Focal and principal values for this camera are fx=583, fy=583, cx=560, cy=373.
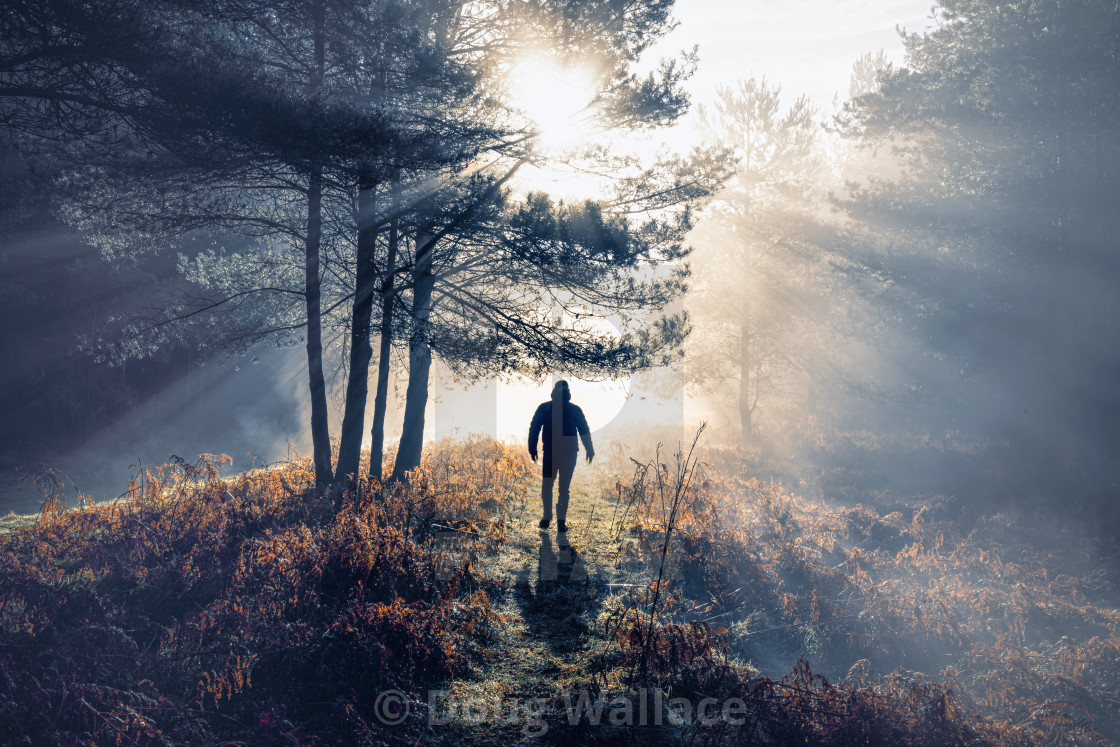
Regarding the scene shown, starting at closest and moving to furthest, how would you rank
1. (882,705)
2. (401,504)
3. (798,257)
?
(882,705), (401,504), (798,257)

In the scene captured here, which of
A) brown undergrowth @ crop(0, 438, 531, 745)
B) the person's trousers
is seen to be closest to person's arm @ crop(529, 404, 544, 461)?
the person's trousers

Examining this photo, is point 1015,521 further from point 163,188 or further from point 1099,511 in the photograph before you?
point 163,188

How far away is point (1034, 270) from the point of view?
14.0 m

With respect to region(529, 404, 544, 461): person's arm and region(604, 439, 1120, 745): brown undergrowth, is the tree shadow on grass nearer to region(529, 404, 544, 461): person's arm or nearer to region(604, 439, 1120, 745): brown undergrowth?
region(604, 439, 1120, 745): brown undergrowth

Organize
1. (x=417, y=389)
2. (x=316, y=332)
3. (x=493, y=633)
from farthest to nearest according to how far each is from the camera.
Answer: (x=417, y=389) → (x=316, y=332) → (x=493, y=633)

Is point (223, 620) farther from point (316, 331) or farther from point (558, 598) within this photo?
point (316, 331)

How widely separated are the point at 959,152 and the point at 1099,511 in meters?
8.84

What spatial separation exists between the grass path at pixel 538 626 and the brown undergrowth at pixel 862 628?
328 millimetres

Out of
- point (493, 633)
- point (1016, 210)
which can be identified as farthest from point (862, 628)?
point (1016, 210)

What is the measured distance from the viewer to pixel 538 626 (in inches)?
203

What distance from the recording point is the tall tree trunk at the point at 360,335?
28.6ft

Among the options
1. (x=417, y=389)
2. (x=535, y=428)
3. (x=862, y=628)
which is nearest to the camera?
(x=862, y=628)

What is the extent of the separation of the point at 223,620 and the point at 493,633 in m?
2.05

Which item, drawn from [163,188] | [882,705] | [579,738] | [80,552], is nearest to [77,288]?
[163,188]
